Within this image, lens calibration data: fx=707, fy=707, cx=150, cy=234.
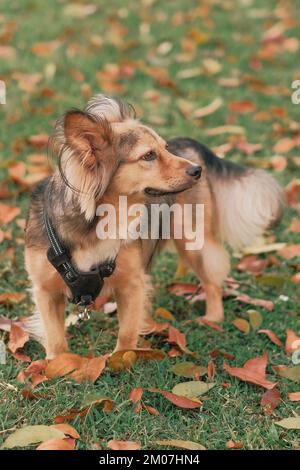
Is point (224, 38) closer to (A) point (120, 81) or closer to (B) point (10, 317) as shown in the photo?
(A) point (120, 81)

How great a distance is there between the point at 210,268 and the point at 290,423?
133cm

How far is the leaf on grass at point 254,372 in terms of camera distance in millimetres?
3395

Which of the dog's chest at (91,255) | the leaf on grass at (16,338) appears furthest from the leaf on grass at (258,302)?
the leaf on grass at (16,338)

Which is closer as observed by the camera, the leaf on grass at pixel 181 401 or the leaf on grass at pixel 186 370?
the leaf on grass at pixel 181 401

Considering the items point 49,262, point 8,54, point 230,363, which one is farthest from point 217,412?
point 8,54

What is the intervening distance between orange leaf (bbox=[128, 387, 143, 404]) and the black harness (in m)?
0.48

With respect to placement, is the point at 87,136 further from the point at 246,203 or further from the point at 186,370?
the point at 246,203

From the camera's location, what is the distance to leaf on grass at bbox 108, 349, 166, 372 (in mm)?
3414

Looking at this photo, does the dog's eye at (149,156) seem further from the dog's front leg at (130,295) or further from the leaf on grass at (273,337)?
the leaf on grass at (273,337)

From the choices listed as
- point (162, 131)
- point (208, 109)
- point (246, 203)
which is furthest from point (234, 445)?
→ point (208, 109)

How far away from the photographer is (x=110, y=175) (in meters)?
3.18

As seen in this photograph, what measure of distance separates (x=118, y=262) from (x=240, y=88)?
435 centimetres

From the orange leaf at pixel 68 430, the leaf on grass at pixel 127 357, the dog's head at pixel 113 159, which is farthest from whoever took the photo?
the leaf on grass at pixel 127 357

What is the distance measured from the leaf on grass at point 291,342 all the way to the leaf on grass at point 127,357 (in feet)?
2.30
